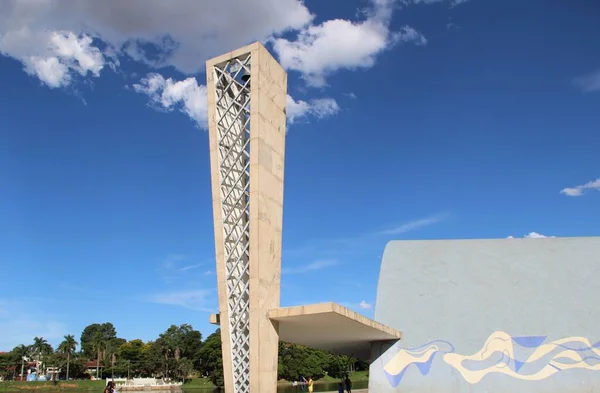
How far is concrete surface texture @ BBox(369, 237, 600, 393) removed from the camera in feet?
61.6

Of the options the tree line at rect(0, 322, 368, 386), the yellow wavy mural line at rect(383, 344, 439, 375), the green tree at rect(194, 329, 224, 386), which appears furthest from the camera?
the tree line at rect(0, 322, 368, 386)

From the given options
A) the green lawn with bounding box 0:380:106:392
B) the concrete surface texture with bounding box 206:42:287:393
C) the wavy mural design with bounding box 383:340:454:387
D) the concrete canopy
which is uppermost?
the concrete surface texture with bounding box 206:42:287:393

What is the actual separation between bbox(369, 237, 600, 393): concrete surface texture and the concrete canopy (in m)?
1.30

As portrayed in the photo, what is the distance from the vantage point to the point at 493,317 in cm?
1995

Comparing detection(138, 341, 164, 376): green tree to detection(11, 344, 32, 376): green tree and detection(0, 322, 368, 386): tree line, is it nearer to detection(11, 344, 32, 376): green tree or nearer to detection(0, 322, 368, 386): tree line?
detection(0, 322, 368, 386): tree line

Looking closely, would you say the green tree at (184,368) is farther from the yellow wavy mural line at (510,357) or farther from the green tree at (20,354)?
the yellow wavy mural line at (510,357)

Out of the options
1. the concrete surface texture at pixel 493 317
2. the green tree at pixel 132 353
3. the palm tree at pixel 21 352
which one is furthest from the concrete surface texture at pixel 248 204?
the palm tree at pixel 21 352

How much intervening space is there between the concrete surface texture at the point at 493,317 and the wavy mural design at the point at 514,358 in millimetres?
35

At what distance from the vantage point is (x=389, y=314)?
21094 mm

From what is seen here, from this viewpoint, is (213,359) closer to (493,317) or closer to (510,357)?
(493,317)

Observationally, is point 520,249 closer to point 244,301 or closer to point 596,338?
point 596,338

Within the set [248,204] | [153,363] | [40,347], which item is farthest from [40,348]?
[248,204]

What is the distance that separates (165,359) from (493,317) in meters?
56.4

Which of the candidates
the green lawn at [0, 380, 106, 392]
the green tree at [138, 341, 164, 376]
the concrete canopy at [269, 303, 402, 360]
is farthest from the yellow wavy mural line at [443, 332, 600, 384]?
the green tree at [138, 341, 164, 376]
